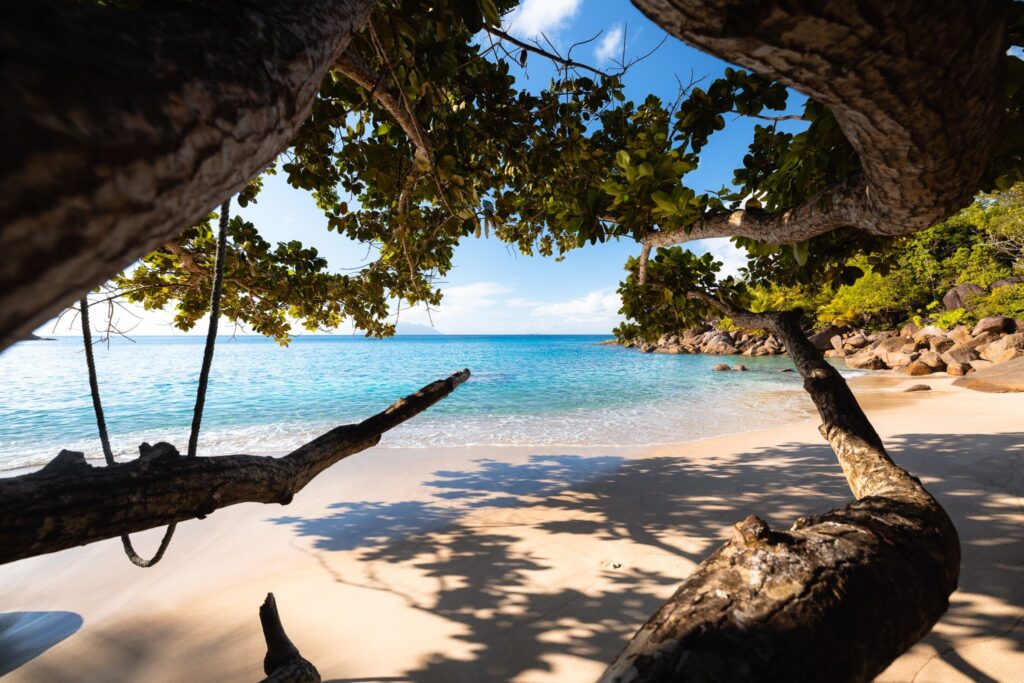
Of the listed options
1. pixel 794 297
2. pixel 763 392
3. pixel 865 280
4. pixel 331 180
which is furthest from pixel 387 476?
pixel 794 297

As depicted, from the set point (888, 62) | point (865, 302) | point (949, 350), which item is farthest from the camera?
point (865, 302)

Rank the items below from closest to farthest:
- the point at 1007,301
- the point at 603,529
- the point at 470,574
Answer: the point at 470,574 < the point at 603,529 < the point at 1007,301

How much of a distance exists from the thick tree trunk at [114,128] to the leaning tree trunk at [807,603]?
0.96 meters

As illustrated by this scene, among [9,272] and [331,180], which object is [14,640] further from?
[9,272]

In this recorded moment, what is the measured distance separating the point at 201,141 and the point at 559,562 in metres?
4.45

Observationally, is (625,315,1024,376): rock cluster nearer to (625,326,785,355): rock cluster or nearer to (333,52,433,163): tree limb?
(625,326,785,355): rock cluster

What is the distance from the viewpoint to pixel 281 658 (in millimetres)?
2559

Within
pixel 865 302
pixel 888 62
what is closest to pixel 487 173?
pixel 888 62

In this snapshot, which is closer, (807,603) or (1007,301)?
(807,603)

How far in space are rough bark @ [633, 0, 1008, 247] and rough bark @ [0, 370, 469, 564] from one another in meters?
2.01

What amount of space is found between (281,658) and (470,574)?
181cm

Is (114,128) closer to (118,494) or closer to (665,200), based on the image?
(118,494)

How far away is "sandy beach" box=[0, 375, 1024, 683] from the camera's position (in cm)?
291

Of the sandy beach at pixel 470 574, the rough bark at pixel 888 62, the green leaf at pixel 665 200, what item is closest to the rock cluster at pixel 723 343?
the sandy beach at pixel 470 574
